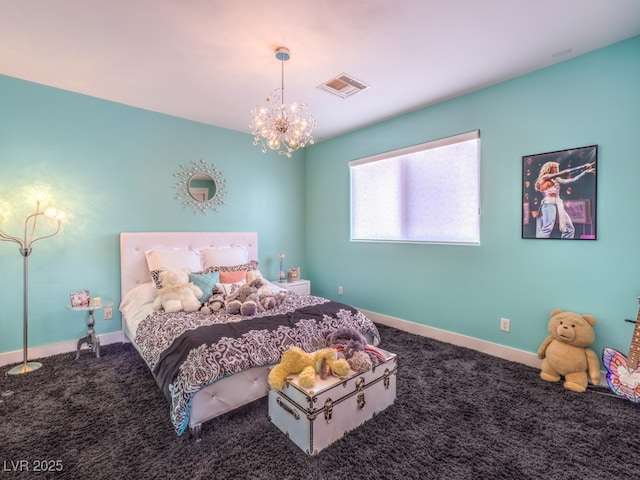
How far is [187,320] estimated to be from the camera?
7.83 feet

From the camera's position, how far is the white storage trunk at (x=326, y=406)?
1665 millimetres

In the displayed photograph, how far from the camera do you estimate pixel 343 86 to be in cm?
293

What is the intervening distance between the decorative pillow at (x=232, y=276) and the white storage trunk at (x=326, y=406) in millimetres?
1525

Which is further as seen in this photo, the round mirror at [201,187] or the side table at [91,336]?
the round mirror at [201,187]

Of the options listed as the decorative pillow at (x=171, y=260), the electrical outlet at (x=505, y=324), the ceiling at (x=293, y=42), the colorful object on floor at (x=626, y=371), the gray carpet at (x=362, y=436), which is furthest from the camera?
the decorative pillow at (x=171, y=260)

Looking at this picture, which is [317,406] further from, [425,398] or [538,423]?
[538,423]

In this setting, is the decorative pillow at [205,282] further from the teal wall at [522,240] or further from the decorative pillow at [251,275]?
the teal wall at [522,240]

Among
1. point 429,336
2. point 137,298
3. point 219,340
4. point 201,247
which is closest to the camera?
point 219,340

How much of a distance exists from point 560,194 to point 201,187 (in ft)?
12.5

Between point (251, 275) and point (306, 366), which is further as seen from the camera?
point (251, 275)

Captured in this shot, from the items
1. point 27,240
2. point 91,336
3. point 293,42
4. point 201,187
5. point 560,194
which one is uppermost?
point 293,42

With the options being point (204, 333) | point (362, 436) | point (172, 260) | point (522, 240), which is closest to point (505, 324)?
point (522, 240)

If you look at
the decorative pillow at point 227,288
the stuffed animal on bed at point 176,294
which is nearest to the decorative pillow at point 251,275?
the decorative pillow at point 227,288

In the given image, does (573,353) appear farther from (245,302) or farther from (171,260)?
(171,260)
